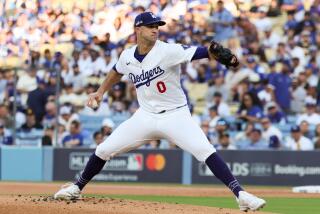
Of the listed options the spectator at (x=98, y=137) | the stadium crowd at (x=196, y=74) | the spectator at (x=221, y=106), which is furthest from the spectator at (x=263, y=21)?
the spectator at (x=98, y=137)

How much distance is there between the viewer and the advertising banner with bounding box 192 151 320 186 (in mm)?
15055

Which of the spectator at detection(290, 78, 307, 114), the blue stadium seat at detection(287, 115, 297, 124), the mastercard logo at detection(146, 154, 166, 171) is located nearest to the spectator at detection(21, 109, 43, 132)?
the mastercard logo at detection(146, 154, 166, 171)

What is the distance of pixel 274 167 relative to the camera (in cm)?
1527

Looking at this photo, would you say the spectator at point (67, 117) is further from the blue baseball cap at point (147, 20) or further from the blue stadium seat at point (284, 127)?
the blue baseball cap at point (147, 20)

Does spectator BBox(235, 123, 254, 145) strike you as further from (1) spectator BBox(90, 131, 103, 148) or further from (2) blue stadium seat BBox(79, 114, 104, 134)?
(2) blue stadium seat BBox(79, 114, 104, 134)

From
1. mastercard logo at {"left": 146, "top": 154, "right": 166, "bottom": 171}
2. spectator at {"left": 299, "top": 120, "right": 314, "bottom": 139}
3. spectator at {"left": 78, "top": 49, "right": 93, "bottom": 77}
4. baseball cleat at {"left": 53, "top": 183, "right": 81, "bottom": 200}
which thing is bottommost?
baseball cleat at {"left": 53, "top": 183, "right": 81, "bottom": 200}

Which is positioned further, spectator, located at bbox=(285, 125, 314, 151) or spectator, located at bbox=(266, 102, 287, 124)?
spectator, located at bbox=(266, 102, 287, 124)

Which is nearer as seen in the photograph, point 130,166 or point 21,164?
point 130,166

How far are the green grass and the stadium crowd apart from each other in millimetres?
3956

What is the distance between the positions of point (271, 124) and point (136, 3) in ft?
18.7

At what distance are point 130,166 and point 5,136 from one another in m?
2.85

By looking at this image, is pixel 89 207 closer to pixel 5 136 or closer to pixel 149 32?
pixel 149 32

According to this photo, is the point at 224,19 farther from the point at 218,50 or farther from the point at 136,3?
the point at 218,50

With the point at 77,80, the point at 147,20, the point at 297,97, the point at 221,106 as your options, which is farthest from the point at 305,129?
the point at 147,20
